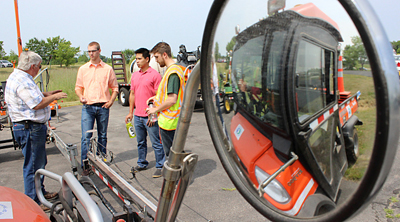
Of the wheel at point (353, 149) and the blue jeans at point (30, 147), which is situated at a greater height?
the wheel at point (353, 149)

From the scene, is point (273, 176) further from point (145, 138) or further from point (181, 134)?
point (145, 138)

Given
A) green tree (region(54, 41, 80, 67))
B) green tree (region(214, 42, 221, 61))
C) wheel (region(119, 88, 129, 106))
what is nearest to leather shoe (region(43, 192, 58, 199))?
green tree (region(214, 42, 221, 61))

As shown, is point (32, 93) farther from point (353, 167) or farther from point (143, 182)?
point (353, 167)

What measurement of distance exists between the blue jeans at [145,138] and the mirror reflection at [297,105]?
3.35 m

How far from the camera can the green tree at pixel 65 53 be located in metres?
34.5

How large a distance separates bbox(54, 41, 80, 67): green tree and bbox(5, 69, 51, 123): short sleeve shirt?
116ft

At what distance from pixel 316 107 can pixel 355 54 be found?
5.5 inches

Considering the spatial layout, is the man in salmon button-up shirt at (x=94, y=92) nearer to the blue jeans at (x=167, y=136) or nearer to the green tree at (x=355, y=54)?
the blue jeans at (x=167, y=136)

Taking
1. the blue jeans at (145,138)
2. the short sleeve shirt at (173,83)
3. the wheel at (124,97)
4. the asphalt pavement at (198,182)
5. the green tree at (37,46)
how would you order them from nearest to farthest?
the asphalt pavement at (198,182)
the short sleeve shirt at (173,83)
the blue jeans at (145,138)
the wheel at (124,97)
the green tree at (37,46)

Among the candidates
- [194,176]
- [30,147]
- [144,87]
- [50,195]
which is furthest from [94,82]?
[194,176]

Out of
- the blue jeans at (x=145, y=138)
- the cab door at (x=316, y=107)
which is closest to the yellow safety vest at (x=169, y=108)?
the blue jeans at (x=145, y=138)

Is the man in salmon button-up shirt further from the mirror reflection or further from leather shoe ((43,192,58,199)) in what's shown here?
the mirror reflection

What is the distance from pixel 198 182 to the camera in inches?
153

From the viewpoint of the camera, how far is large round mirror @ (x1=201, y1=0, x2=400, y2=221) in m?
0.40
